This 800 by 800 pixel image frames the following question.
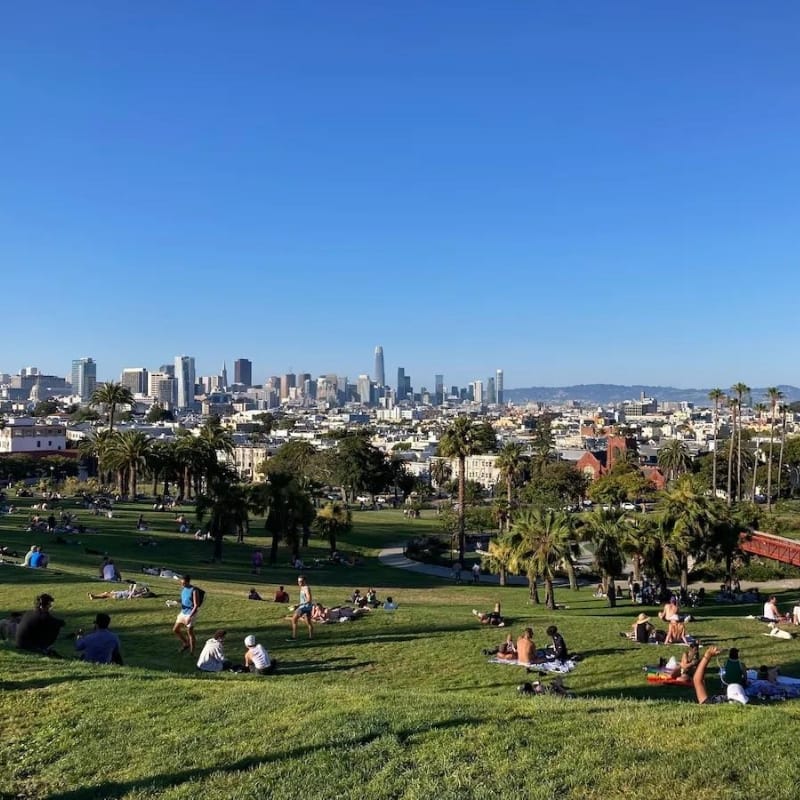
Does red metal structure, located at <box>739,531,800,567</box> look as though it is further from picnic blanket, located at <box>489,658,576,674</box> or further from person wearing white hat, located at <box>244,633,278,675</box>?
person wearing white hat, located at <box>244,633,278,675</box>

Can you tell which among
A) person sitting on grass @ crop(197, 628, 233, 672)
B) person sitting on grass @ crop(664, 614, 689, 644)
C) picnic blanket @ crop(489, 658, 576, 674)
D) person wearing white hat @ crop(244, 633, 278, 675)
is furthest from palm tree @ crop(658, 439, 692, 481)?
person sitting on grass @ crop(197, 628, 233, 672)

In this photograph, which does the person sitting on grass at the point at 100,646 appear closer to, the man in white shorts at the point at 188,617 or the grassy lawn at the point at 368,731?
the grassy lawn at the point at 368,731

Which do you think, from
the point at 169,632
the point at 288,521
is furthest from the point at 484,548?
the point at 169,632

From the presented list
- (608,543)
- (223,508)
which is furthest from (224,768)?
(223,508)

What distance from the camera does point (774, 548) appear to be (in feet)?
151

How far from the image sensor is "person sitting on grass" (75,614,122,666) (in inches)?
504

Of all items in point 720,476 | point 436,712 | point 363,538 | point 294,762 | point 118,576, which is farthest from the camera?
point 720,476

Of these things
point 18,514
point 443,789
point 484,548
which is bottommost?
point 484,548

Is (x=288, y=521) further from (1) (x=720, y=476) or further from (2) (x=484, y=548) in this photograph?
(1) (x=720, y=476)

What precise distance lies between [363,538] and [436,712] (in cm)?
4916

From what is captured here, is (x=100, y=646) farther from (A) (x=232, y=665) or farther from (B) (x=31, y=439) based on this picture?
(B) (x=31, y=439)

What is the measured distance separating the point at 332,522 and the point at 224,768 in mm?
36833

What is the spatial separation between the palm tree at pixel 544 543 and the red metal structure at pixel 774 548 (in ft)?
65.0

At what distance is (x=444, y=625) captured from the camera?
61.3ft
